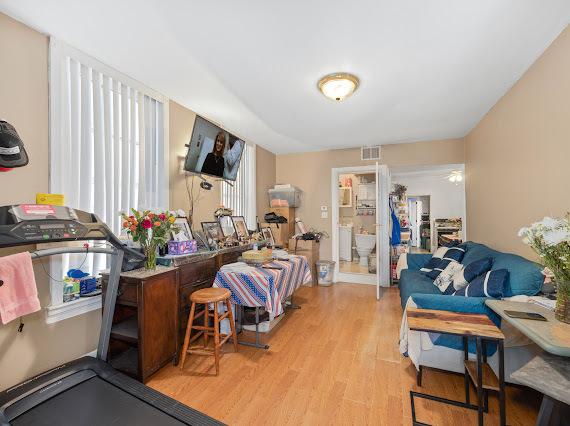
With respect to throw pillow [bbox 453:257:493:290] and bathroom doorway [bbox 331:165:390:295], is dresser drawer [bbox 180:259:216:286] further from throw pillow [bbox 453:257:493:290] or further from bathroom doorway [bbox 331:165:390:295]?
bathroom doorway [bbox 331:165:390:295]

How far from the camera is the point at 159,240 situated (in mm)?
2195

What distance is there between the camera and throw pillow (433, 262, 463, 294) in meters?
2.69

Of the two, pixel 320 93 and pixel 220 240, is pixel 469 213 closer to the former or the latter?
pixel 320 93

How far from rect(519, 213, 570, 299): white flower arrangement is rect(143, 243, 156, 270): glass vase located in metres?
2.68

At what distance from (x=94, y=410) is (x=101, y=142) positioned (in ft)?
6.54

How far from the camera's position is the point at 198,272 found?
2.50 m

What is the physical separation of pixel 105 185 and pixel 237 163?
1.65 m

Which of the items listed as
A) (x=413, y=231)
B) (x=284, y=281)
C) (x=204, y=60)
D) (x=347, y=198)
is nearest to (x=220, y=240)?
(x=284, y=281)

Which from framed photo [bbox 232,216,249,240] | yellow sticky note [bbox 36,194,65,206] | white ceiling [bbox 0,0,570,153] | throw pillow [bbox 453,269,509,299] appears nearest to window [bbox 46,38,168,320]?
yellow sticky note [bbox 36,194,65,206]

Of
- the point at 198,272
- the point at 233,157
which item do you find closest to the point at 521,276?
the point at 198,272

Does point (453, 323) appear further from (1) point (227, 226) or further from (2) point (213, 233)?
(1) point (227, 226)

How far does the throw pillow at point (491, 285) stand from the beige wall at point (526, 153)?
53 centimetres

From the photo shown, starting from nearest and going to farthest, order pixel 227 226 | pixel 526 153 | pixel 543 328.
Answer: pixel 543 328 → pixel 526 153 → pixel 227 226

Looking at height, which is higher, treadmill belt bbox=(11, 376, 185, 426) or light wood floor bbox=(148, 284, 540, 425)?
treadmill belt bbox=(11, 376, 185, 426)
